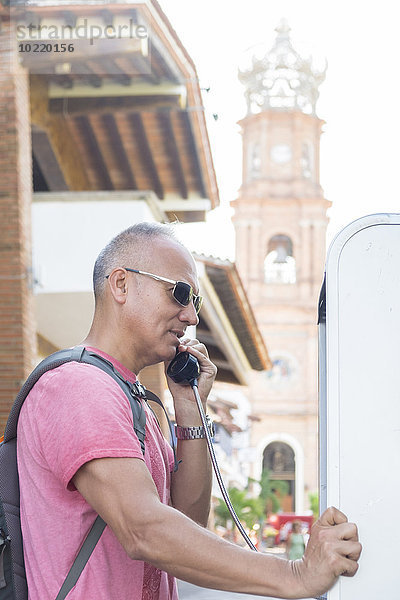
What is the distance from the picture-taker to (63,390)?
199 cm

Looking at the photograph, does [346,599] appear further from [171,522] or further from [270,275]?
[270,275]

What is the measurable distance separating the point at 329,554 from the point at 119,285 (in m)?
0.82

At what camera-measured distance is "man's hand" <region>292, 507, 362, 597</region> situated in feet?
5.68

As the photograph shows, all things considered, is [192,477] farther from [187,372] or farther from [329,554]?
[329,554]

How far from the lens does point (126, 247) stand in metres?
2.33

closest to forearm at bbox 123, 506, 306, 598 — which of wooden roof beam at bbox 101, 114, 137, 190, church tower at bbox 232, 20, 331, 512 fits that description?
wooden roof beam at bbox 101, 114, 137, 190

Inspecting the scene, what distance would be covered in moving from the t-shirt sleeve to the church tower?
5322 cm

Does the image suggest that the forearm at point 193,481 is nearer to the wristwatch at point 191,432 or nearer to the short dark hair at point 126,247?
the wristwatch at point 191,432

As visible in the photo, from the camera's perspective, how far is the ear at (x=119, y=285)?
2.29 m

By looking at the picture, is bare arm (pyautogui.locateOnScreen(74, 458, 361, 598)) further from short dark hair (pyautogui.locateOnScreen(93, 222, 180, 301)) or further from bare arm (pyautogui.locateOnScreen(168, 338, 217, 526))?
bare arm (pyautogui.locateOnScreen(168, 338, 217, 526))

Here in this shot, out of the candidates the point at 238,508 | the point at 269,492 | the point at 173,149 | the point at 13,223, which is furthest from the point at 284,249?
the point at 13,223

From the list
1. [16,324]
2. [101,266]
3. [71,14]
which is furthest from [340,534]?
[71,14]

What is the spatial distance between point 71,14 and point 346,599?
8.63 metres

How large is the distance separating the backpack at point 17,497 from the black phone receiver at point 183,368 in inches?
18.6
